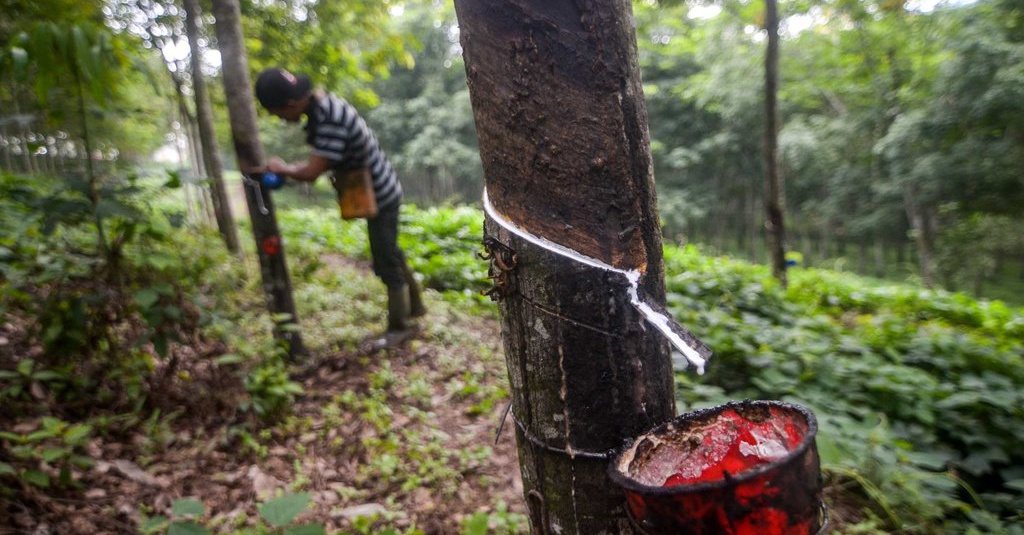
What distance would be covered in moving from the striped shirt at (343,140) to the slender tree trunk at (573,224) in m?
2.45

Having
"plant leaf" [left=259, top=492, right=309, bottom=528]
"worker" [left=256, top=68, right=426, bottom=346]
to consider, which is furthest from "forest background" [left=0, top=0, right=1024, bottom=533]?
"plant leaf" [left=259, top=492, right=309, bottom=528]

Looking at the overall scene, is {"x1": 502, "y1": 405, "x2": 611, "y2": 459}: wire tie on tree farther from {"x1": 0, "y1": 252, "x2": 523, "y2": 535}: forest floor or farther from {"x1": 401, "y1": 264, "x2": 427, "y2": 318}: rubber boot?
{"x1": 401, "y1": 264, "x2": 427, "y2": 318}: rubber boot

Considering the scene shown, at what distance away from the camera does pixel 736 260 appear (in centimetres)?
837

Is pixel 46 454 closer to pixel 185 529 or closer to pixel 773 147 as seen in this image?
pixel 185 529

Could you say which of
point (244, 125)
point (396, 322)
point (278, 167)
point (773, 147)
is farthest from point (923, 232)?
point (244, 125)

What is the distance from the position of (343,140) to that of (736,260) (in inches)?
272

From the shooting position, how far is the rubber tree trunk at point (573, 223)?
85 centimetres

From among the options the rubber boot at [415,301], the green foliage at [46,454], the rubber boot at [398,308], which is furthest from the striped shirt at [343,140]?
the green foliage at [46,454]

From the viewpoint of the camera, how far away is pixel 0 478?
6.64ft

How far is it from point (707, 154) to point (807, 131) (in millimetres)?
4136

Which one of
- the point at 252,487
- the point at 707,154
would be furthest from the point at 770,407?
the point at 707,154

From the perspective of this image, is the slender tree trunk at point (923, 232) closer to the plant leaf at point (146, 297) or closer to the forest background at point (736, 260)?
the forest background at point (736, 260)

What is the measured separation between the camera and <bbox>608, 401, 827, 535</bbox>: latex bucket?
71 centimetres

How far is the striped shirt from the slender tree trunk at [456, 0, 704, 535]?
245 cm
